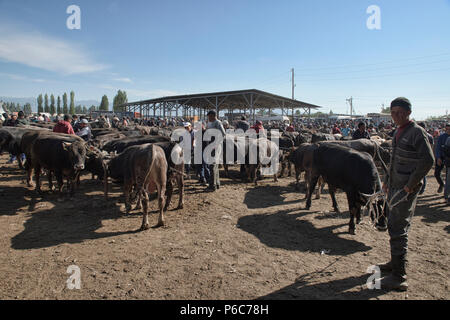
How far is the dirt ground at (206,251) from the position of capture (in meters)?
3.51

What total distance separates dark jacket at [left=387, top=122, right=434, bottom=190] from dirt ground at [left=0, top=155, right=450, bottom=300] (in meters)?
1.47

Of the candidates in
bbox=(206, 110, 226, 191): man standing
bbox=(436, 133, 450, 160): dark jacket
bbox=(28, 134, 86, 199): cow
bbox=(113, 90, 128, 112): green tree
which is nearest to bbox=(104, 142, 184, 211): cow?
bbox=(28, 134, 86, 199): cow

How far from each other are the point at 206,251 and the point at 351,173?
3.45 meters

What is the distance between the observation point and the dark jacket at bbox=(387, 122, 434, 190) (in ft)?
11.0

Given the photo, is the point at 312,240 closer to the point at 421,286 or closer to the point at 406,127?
the point at 421,286

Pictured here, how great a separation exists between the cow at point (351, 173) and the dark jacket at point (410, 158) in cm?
151

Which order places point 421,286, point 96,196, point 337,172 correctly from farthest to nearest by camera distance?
point 96,196 → point 337,172 → point 421,286

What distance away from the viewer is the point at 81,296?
3307 mm

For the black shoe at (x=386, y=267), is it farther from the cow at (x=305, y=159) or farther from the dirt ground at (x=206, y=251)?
the cow at (x=305, y=159)

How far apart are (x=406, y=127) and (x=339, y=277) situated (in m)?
2.34

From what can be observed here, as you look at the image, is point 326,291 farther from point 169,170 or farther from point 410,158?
point 169,170

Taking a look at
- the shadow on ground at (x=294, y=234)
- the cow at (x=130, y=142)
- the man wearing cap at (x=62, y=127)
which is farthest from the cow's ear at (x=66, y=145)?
the shadow on ground at (x=294, y=234)

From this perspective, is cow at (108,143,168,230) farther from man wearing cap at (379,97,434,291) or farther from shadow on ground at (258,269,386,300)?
man wearing cap at (379,97,434,291)
